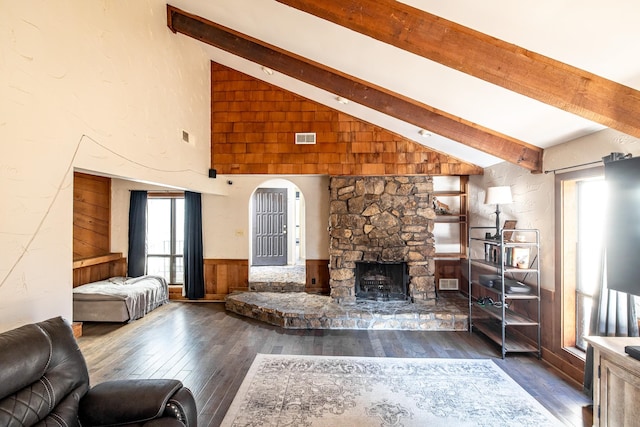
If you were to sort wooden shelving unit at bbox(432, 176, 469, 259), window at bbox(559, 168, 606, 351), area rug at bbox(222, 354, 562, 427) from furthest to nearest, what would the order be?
wooden shelving unit at bbox(432, 176, 469, 259), window at bbox(559, 168, 606, 351), area rug at bbox(222, 354, 562, 427)

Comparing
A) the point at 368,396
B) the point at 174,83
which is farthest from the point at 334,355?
the point at 174,83

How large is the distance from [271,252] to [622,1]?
713 centimetres

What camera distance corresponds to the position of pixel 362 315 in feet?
14.9

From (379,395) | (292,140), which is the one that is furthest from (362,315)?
(292,140)

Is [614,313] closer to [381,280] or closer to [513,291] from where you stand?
[513,291]

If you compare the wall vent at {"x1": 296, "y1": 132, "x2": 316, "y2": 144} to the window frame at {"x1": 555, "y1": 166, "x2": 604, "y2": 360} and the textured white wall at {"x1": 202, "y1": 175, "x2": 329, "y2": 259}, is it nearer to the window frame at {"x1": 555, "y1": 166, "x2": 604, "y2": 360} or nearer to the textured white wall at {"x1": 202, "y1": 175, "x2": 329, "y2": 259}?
the textured white wall at {"x1": 202, "y1": 175, "x2": 329, "y2": 259}

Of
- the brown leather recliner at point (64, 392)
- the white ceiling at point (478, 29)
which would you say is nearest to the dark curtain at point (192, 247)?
the white ceiling at point (478, 29)

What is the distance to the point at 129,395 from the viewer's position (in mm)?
1758

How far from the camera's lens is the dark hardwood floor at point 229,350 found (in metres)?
2.85

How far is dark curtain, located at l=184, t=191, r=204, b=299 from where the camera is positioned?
5.82 m

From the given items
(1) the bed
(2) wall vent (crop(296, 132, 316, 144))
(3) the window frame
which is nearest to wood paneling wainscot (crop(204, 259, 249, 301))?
(1) the bed

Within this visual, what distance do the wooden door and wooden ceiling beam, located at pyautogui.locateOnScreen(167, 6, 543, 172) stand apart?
394 centimetres

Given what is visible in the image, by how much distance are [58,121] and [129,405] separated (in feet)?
6.76

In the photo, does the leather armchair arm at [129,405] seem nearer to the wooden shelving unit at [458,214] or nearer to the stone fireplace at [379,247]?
the stone fireplace at [379,247]
